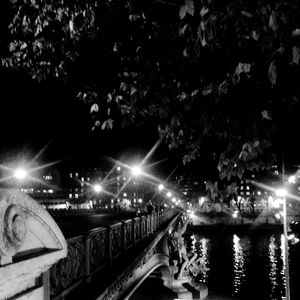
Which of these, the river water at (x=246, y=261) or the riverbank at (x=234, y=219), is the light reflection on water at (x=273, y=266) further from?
the riverbank at (x=234, y=219)

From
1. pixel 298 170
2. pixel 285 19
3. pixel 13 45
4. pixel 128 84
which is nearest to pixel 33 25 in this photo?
pixel 13 45

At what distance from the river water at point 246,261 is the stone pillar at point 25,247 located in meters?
38.9

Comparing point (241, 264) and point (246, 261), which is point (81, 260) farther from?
point (246, 261)

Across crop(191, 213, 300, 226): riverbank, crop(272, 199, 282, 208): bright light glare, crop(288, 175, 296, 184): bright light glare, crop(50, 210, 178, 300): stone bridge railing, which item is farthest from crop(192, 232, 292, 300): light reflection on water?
crop(272, 199, 282, 208): bright light glare

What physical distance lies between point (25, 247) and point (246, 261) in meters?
55.2

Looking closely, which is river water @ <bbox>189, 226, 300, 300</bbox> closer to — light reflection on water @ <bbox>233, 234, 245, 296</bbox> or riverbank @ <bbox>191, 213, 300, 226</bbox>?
light reflection on water @ <bbox>233, 234, 245, 296</bbox>

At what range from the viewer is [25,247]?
2.90 metres

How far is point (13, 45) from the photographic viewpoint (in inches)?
254

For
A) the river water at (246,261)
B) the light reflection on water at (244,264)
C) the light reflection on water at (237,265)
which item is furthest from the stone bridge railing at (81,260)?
the light reflection on water at (237,265)

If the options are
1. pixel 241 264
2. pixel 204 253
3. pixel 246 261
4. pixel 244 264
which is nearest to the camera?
pixel 244 264

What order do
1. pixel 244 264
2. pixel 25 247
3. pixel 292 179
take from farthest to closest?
pixel 244 264 → pixel 292 179 → pixel 25 247

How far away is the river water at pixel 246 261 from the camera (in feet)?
133

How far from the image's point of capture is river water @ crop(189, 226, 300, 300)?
133ft

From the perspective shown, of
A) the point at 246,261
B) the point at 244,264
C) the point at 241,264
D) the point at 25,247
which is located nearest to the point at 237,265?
the point at 241,264
